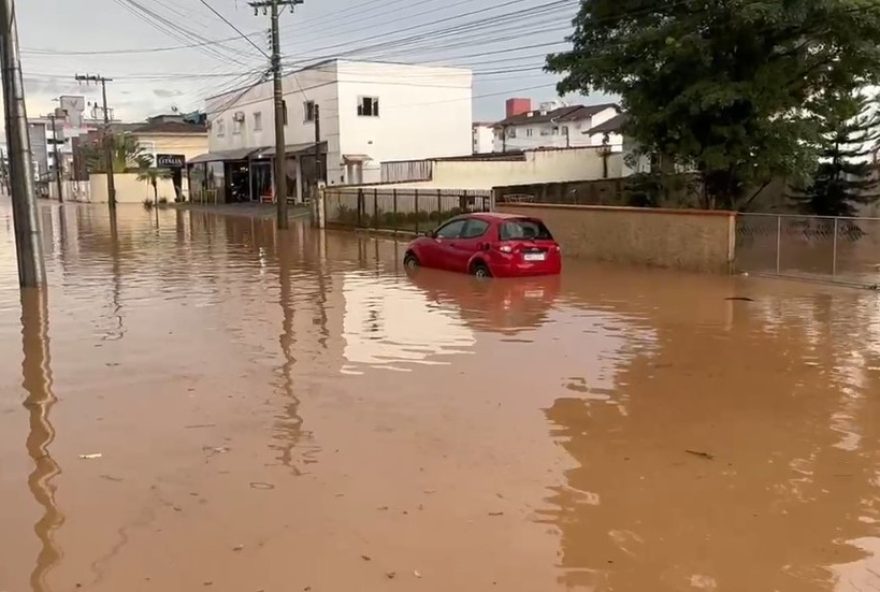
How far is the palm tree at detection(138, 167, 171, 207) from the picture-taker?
61062 mm

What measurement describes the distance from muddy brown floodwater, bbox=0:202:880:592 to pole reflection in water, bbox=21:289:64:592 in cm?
3

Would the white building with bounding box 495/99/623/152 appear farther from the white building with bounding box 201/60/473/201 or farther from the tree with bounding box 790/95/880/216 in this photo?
the tree with bounding box 790/95/880/216

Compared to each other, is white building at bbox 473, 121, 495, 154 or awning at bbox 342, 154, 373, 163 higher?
white building at bbox 473, 121, 495, 154

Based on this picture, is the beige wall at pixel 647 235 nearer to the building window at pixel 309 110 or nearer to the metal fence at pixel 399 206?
the metal fence at pixel 399 206

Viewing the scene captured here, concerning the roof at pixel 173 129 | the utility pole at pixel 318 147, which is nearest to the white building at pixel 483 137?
the roof at pixel 173 129

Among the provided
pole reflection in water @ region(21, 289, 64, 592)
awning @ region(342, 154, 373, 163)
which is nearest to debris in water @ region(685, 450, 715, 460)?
pole reflection in water @ region(21, 289, 64, 592)

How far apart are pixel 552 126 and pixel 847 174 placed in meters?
49.0

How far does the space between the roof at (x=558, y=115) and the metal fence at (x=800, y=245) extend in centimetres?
5129

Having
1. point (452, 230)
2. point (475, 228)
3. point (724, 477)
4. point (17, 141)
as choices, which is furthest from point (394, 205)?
Result: point (724, 477)

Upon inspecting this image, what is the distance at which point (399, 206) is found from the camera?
3036 centimetres

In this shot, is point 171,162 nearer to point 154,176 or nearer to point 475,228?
point 154,176

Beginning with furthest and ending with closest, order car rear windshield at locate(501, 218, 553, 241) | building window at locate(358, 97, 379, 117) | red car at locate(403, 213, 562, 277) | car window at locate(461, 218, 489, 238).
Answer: building window at locate(358, 97, 379, 117) < car window at locate(461, 218, 489, 238) < car rear windshield at locate(501, 218, 553, 241) < red car at locate(403, 213, 562, 277)

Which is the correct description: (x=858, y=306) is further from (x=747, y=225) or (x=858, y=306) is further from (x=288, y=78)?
(x=288, y=78)

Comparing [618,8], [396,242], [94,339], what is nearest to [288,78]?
[396,242]
